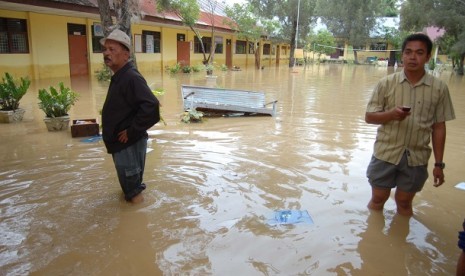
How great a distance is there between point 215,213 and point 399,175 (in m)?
1.85

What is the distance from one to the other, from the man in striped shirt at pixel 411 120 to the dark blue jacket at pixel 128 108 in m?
2.04

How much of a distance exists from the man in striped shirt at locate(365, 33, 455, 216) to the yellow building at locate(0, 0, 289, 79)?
13889 mm

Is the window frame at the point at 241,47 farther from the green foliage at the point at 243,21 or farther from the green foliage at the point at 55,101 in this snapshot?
the green foliage at the point at 55,101

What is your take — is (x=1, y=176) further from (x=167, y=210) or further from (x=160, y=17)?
(x=160, y=17)

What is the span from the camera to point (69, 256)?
3.18m

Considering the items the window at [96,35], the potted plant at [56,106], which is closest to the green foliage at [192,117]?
the potted plant at [56,106]

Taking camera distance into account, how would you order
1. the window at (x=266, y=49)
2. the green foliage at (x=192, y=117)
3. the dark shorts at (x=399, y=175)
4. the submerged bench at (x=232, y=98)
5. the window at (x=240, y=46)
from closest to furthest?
the dark shorts at (x=399, y=175) → the green foliage at (x=192, y=117) → the submerged bench at (x=232, y=98) → the window at (x=240, y=46) → the window at (x=266, y=49)

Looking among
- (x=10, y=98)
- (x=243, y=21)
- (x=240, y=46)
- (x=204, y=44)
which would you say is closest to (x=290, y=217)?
(x=10, y=98)

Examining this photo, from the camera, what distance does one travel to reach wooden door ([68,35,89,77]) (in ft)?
60.6

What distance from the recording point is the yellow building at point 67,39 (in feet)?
50.2

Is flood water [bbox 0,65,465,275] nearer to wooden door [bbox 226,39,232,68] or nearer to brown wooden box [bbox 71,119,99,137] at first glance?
brown wooden box [bbox 71,119,99,137]

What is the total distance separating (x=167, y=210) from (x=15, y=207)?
1.62 m

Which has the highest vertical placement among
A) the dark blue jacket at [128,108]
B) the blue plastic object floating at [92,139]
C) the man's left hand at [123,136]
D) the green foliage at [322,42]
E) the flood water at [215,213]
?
the green foliage at [322,42]

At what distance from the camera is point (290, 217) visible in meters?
3.99
